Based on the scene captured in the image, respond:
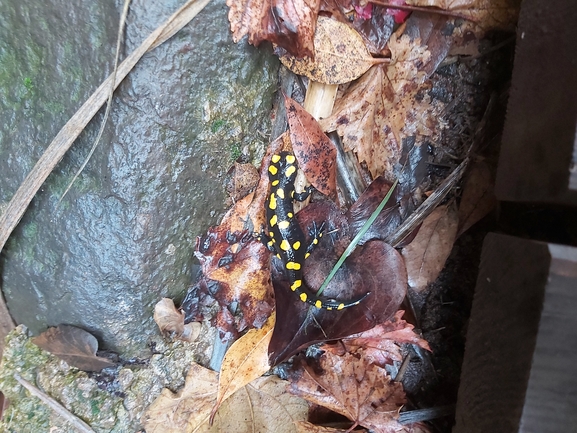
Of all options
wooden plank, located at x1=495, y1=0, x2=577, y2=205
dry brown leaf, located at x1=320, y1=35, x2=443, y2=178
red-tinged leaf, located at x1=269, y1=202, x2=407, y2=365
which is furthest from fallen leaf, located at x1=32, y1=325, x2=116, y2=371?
wooden plank, located at x1=495, y1=0, x2=577, y2=205

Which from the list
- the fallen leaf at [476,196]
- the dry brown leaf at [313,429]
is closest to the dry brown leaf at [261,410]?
the dry brown leaf at [313,429]

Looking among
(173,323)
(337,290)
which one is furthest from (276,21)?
(173,323)

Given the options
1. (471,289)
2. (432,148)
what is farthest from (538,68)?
(471,289)

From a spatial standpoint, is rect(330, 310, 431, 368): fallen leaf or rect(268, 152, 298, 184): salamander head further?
rect(268, 152, 298, 184): salamander head

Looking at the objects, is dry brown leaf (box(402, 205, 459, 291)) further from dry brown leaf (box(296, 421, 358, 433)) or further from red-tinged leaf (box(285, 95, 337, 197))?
dry brown leaf (box(296, 421, 358, 433))

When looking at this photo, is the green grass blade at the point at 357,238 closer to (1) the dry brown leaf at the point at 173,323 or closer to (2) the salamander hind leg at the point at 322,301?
(2) the salamander hind leg at the point at 322,301
